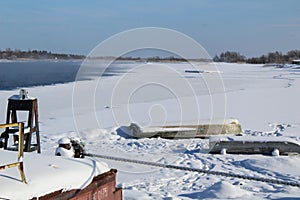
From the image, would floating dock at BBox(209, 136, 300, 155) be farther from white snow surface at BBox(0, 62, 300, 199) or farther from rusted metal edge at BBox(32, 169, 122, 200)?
rusted metal edge at BBox(32, 169, 122, 200)

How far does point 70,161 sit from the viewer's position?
3197 millimetres

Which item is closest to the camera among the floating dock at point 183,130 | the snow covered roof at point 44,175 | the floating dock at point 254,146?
the snow covered roof at point 44,175

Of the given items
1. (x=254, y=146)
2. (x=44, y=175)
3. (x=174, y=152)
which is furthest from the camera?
(x=174, y=152)

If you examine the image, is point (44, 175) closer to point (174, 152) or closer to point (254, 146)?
point (174, 152)

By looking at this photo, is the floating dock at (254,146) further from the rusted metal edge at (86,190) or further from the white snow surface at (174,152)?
the rusted metal edge at (86,190)

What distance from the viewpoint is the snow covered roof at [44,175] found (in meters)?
2.51

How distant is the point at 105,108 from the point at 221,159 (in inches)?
386

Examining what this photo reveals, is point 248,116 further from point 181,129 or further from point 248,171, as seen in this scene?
point 248,171

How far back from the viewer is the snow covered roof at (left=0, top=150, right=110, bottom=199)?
2.51 meters

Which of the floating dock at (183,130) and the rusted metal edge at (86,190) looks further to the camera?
the floating dock at (183,130)

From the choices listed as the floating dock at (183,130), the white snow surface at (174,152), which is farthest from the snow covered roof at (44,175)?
the floating dock at (183,130)

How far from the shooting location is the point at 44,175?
2752 millimetres

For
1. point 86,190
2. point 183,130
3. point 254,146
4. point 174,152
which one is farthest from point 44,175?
point 183,130

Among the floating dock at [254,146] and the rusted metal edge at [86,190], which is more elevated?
the rusted metal edge at [86,190]
